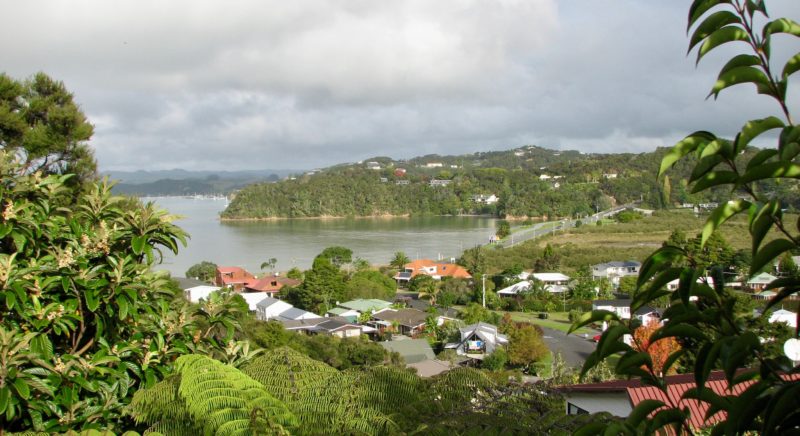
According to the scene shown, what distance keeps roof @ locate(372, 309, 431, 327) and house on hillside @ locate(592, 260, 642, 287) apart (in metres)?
11.6

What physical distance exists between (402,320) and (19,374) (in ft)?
55.4

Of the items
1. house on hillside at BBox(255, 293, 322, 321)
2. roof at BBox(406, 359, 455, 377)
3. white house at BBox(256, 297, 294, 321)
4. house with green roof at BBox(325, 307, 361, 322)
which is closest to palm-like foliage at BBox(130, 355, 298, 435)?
roof at BBox(406, 359, 455, 377)

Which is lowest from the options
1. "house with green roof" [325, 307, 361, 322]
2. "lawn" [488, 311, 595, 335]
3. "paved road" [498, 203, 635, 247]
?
"lawn" [488, 311, 595, 335]

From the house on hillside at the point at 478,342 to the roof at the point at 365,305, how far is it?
17.5 feet

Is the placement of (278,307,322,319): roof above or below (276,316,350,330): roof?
below

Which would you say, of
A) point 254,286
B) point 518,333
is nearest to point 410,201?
point 254,286

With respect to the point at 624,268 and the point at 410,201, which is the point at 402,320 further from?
the point at 410,201

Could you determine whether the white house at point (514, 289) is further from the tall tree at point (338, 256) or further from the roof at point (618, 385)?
the roof at point (618, 385)

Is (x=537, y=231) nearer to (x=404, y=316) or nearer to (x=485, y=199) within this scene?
(x=485, y=199)

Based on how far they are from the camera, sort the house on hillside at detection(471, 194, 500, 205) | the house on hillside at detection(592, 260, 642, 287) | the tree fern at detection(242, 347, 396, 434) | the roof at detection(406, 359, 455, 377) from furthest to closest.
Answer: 1. the house on hillside at detection(471, 194, 500, 205)
2. the house on hillside at detection(592, 260, 642, 287)
3. the roof at detection(406, 359, 455, 377)
4. the tree fern at detection(242, 347, 396, 434)

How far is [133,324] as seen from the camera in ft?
9.21

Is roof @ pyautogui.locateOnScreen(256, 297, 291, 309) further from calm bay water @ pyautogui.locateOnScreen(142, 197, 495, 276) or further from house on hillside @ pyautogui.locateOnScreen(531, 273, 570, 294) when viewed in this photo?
house on hillside @ pyautogui.locateOnScreen(531, 273, 570, 294)

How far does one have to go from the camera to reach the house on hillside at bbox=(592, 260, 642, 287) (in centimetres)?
2745

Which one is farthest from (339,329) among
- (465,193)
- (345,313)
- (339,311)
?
(465,193)
